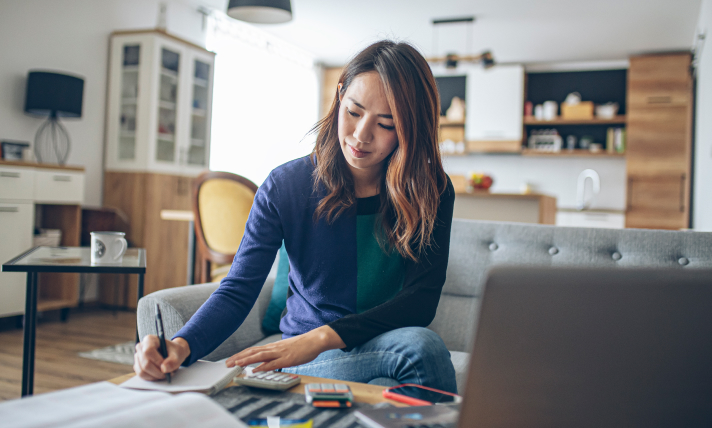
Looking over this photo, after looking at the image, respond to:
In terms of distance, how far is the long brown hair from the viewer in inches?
44.1

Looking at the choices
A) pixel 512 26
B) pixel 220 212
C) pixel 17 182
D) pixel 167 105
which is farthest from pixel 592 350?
pixel 512 26

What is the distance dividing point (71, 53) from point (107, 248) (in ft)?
9.87

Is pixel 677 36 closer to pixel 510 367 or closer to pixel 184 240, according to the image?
pixel 184 240

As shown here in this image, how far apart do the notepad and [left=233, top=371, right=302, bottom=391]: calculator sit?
2cm

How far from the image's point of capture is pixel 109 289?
4.09 meters

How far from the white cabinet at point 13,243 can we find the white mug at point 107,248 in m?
2.01

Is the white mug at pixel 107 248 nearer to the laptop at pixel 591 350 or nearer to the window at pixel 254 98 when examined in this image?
the laptop at pixel 591 350

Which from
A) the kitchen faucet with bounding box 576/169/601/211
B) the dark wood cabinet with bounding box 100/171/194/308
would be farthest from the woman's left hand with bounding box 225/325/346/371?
the kitchen faucet with bounding box 576/169/601/211

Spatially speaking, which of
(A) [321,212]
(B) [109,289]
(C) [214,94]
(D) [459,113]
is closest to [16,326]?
(B) [109,289]

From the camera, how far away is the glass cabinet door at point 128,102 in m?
4.16

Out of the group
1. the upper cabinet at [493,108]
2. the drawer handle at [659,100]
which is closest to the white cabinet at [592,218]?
the upper cabinet at [493,108]

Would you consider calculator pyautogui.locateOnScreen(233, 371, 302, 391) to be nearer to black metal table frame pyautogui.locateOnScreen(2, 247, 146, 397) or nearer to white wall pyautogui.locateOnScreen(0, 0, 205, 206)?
black metal table frame pyautogui.locateOnScreen(2, 247, 146, 397)

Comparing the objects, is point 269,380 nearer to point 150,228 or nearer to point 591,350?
point 591,350

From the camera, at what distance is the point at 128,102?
4.20m
